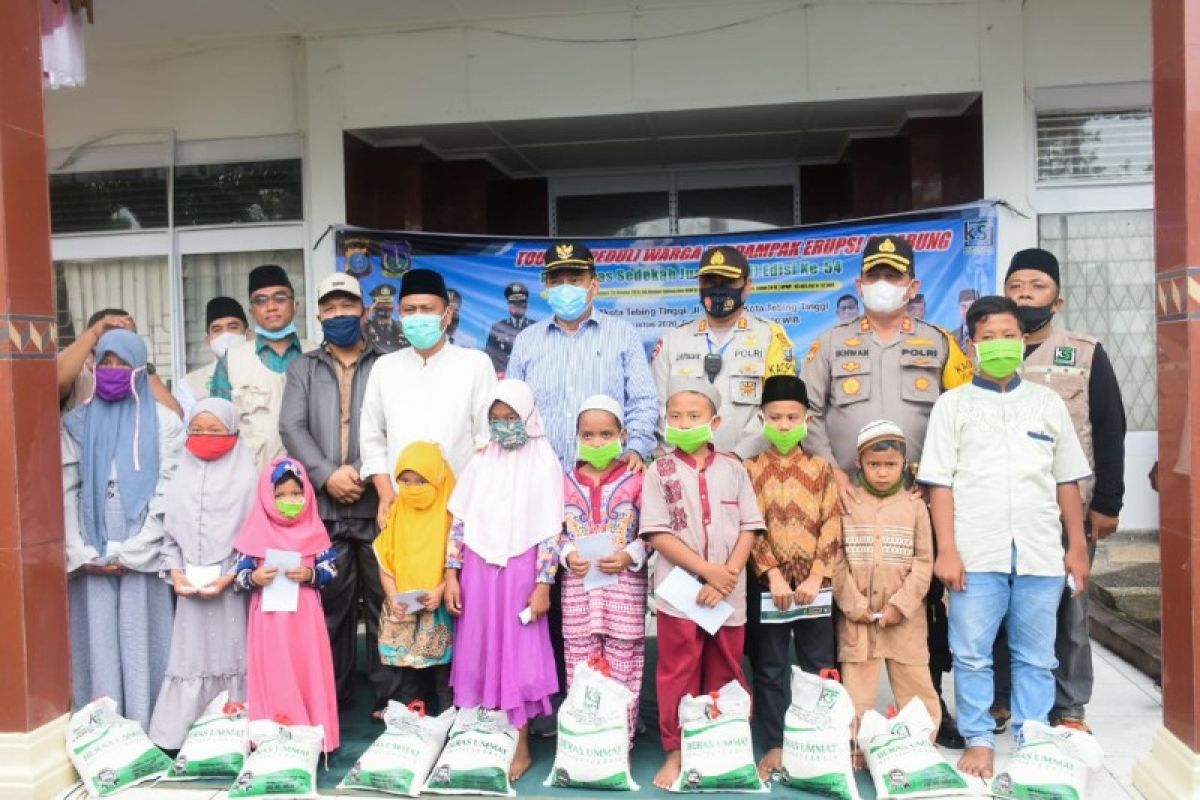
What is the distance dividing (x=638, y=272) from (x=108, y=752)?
4.42m

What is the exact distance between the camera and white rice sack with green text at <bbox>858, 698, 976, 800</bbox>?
3.30m

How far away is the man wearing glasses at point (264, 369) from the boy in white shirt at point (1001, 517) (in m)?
2.92

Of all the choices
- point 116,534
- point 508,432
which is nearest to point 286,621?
point 116,534

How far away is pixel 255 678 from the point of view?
3750 millimetres

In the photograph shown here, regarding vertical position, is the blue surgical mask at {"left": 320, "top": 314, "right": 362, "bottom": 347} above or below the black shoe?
above

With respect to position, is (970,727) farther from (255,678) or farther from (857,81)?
(857,81)

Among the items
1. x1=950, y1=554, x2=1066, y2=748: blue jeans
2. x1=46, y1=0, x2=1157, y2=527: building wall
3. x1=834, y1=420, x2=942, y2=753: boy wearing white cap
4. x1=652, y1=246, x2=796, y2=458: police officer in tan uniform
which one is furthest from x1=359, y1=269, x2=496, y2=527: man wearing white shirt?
x1=46, y1=0, x2=1157, y2=527: building wall

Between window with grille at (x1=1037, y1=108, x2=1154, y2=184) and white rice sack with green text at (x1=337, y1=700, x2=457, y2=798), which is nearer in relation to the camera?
white rice sack with green text at (x1=337, y1=700, x2=457, y2=798)

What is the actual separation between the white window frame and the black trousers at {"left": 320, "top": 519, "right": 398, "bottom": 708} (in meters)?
3.31

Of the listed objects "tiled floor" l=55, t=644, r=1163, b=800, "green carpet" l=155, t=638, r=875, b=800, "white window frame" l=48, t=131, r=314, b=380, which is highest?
"white window frame" l=48, t=131, r=314, b=380

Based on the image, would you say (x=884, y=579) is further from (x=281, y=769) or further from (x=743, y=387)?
(x=281, y=769)

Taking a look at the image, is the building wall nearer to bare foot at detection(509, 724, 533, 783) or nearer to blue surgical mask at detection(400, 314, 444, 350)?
blue surgical mask at detection(400, 314, 444, 350)

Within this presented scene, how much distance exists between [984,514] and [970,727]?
0.82 m

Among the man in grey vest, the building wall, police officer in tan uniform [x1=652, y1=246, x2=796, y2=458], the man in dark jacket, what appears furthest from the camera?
the building wall
